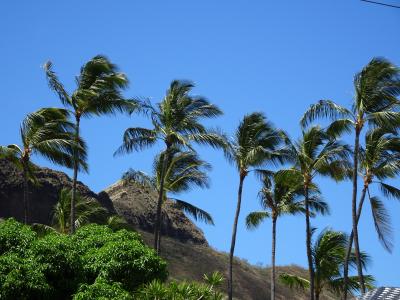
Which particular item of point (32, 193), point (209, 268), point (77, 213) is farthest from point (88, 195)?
point (77, 213)

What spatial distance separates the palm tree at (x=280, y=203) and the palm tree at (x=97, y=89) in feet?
26.0

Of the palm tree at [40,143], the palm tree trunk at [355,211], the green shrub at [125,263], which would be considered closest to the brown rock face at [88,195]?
the palm tree at [40,143]

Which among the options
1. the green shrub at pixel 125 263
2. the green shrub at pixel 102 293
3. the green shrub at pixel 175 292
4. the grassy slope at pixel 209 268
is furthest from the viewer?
the grassy slope at pixel 209 268

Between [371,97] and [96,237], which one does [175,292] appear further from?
[371,97]

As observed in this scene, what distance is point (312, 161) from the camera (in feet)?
109

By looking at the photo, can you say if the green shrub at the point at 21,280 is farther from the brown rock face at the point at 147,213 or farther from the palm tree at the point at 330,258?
the brown rock face at the point at 147,213

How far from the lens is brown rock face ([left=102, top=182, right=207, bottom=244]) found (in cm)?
5784

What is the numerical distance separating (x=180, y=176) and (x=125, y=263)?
463 inches

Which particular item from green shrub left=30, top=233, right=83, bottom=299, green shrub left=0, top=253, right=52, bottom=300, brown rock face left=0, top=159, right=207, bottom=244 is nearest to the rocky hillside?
brown rock face left=0, top=159, right=207, bottom=244

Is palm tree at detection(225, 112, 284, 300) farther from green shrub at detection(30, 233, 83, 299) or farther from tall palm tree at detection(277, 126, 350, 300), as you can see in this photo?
green shrub at detection(30, 233, 83, 299)

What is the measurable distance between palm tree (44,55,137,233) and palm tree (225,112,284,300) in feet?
17.1

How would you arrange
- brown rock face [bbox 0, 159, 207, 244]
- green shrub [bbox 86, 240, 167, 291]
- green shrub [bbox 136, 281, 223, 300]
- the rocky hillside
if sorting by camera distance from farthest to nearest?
the rocky hillside
brown rock face [bbox 0, 159, 207, 244]
green shrub [bbox 86, 240, 167, 291]
green shrub [bbox 136, 281, 223, 300]

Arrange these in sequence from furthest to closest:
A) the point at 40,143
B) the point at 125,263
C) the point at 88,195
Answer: the point at 88,195
the point at 40,143
the point at 125,263

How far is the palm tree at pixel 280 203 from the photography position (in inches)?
1404
